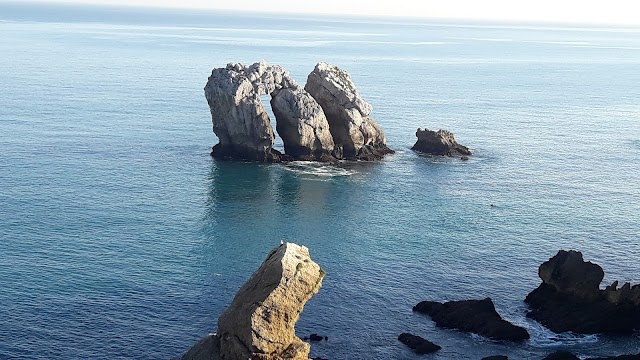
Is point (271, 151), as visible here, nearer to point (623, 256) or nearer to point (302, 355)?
point (623, 256)

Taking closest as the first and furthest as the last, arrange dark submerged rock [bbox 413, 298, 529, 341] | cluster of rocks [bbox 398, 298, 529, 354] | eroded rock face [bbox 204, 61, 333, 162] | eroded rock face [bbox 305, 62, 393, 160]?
1. cluster of rocks [bbox 398, 298, 529, 354]
2. dark submerged rock [bbox 413, 298, 529, 341]
3. eroded rock face [bbox 204, 61, 333, 162]
4. eroded rock face [bbox 305, 62, 393, 160]

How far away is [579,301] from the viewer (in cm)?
8731

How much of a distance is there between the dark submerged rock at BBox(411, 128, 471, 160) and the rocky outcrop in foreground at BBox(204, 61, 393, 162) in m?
10.5

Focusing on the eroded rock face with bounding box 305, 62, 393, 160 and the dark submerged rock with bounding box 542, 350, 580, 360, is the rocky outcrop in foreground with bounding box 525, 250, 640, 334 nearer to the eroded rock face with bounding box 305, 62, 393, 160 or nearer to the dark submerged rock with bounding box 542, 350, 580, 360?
the dark submerged rock with bounding box 542, 350, 580, 360

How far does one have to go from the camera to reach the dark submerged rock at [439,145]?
16512 cm

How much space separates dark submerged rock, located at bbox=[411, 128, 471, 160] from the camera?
542ft

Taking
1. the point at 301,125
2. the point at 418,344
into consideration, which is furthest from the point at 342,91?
the point at 418,344

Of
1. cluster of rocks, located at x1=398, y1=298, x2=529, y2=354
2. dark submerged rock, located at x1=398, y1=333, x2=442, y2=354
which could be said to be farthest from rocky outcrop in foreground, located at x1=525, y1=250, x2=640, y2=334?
dark submerged rock, located at x1=398, y1=333, x2=442, y2=354

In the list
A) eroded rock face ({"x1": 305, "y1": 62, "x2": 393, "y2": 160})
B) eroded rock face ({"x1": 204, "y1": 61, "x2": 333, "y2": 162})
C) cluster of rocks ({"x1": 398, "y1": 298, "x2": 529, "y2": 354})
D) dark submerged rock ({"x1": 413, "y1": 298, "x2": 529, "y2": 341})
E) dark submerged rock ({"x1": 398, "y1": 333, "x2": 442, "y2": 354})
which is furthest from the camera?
eroded rock face ({"x1": 305, "y1": 62, "x2": 393, "y2": 160})

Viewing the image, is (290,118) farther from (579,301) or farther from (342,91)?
(579,301)

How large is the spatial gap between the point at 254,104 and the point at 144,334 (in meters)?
77.3

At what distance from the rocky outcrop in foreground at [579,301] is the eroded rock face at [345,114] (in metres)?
72.3

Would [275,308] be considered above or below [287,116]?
below

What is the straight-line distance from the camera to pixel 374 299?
91.1 m
